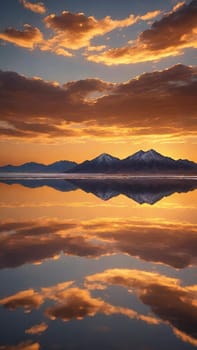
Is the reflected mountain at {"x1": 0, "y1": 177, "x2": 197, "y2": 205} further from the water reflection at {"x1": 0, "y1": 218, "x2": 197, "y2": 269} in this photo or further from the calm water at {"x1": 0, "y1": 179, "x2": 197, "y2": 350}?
the calm water at {"x1": 0, "y1": 179, "x2": 197, "y2": 350}

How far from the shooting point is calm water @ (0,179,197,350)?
6410 millimetres

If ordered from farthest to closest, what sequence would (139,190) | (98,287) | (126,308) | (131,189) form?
(131,189)
(139,190)
(98,287)
(126,308)

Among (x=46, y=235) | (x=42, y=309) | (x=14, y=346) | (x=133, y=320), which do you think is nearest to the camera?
(x=14, y=346)

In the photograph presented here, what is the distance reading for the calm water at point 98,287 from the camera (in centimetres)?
641

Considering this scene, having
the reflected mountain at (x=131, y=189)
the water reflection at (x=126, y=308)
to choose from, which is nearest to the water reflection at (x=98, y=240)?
the water reflection at (x=126, y=308)

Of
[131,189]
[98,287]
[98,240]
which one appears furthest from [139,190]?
[98,287]

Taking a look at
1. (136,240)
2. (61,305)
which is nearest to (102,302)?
(61,305)

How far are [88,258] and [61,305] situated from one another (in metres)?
3.95

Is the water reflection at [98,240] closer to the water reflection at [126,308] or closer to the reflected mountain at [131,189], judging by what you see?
the water reflection at [126,308]

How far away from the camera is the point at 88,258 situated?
38.1 ft

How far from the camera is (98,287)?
8.83 metres

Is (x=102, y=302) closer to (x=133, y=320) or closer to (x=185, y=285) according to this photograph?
(x=133, y=320)

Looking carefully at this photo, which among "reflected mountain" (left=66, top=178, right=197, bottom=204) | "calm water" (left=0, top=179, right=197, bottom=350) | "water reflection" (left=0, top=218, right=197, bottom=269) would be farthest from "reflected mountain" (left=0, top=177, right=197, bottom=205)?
"calm water" (left=0, top=179, right=197, bottom=350)

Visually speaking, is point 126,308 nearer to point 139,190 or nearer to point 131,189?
point 139,190
